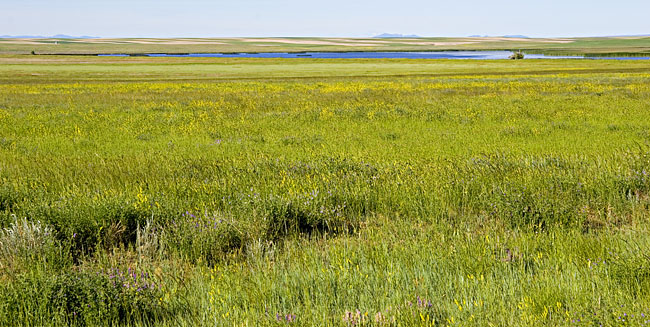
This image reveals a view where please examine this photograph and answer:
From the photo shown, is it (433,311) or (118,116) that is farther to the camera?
(118,116)

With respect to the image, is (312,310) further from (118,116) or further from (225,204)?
(118,116)

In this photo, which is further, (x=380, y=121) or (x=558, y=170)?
(x=380, y=121)

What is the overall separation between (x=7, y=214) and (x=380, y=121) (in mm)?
14806

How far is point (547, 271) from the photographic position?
4.24 meters

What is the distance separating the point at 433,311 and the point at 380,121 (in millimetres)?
16474

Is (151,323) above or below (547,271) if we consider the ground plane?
below

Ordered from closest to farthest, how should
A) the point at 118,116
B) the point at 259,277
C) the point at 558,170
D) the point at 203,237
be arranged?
the point at 259,277, the point at 203,237, the point at 558,170, the point at 118,116

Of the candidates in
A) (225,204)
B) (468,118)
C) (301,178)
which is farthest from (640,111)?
(225,204)

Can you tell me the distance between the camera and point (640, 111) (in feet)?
69.2

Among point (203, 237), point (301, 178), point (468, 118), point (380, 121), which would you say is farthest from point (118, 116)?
point (203, 237)

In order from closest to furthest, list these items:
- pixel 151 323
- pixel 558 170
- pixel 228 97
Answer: pixel 151 323 < pixel 558 170 < pixel 228 97

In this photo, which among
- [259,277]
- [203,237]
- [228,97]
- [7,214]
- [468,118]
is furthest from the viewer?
[228,97]

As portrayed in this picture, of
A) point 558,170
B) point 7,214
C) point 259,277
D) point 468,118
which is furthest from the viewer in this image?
point 468,118

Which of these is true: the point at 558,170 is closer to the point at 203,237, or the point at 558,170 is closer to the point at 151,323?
the point at 203,237
